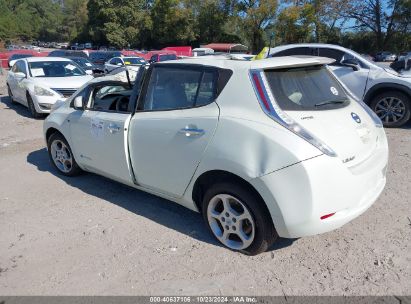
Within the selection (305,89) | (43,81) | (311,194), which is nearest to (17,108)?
(43,81)

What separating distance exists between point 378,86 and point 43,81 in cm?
776

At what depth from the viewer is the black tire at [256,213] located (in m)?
2.85

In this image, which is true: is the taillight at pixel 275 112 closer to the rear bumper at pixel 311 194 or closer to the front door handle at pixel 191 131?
the rear bumper at pixel 311 194

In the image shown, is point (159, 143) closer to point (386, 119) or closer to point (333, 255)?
point (333, 255)

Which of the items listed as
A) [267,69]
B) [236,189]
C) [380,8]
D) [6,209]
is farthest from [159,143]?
[380,8]

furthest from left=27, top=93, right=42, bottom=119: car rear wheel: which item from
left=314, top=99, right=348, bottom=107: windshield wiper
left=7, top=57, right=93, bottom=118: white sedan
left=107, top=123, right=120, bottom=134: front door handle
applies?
left=314, top=99, right=348, bottom=107: windshield wiper

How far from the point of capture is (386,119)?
24.3ft

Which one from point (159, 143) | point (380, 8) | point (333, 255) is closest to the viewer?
point (333, 255)

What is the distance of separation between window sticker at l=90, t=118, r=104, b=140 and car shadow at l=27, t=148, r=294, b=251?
778mm

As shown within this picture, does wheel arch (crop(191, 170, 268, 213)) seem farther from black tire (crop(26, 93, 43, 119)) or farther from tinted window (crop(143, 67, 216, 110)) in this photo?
black tire (crop(26, 93, 43, 119))

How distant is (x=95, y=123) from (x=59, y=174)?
1.50 m

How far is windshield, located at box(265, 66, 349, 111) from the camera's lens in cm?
290

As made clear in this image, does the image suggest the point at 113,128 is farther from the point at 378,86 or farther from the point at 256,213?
the point at 378,86

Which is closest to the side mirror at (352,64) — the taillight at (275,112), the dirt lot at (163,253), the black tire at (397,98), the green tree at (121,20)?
the black tire at (397,98)
